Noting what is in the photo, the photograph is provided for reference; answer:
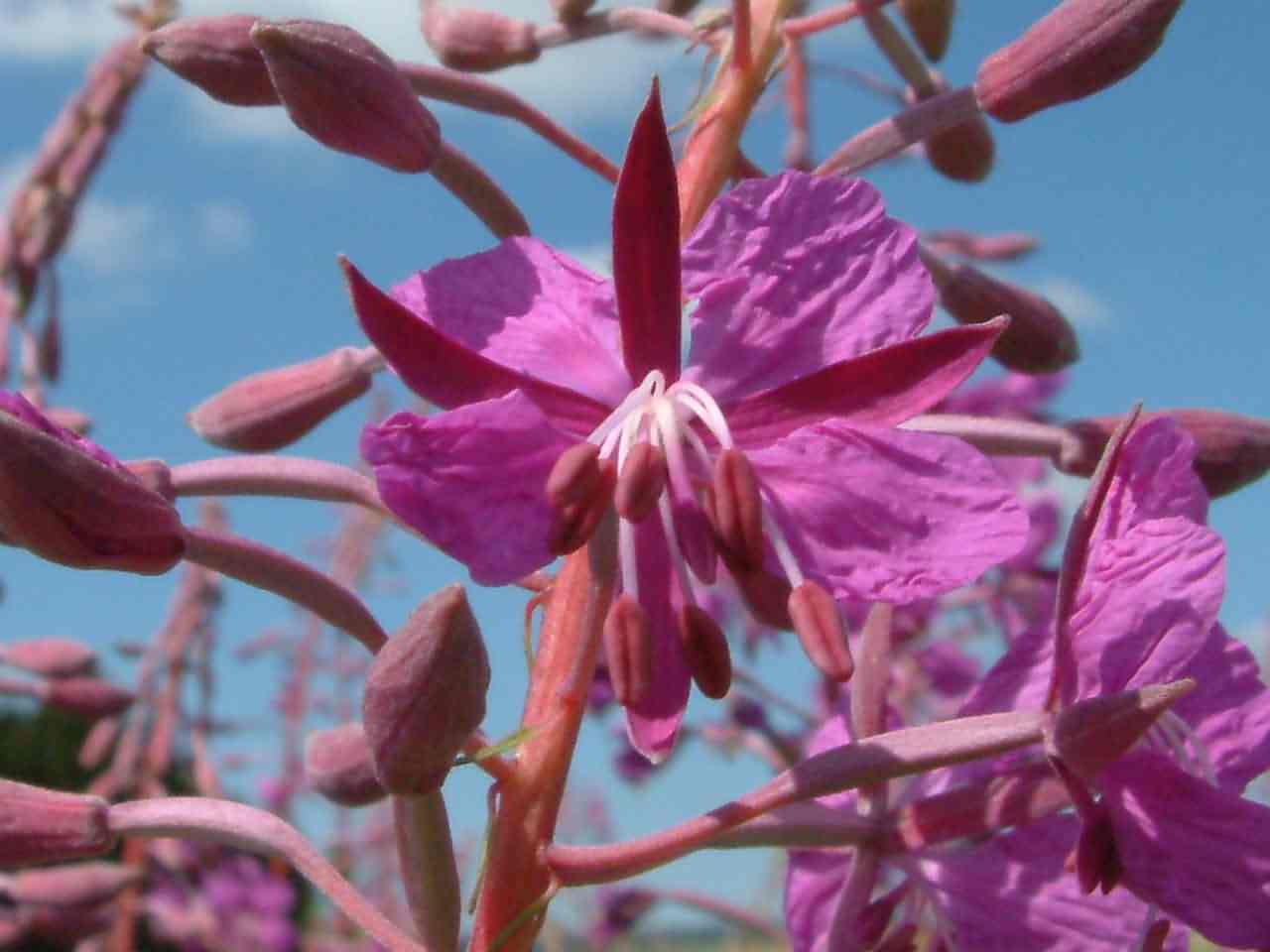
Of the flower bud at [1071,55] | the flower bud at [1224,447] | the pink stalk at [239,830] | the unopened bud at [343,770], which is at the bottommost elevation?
the pink stalk at [239,830]

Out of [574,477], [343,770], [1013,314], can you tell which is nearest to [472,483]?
[574,477]

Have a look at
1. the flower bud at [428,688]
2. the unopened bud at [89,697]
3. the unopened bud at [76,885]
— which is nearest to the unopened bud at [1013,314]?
the flower bud at [428,688]

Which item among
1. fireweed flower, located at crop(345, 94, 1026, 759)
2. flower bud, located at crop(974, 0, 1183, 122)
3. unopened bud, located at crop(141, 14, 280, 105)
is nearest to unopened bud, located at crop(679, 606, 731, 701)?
fireweed flower, located at crop(345, 94, 1026, 759)

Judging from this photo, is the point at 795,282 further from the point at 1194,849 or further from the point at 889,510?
the point at 1194,849

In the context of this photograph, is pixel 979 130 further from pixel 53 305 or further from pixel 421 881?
pixel 53 305

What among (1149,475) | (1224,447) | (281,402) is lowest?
(1149,475)

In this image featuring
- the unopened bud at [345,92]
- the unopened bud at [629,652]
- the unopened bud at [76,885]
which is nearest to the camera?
the unopened bud at [629,652]

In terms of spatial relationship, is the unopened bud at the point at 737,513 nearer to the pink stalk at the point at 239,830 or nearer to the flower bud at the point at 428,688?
the flower bud at the point at 428,688

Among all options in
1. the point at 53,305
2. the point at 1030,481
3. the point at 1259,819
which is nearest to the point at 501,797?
the point at 1259,819
